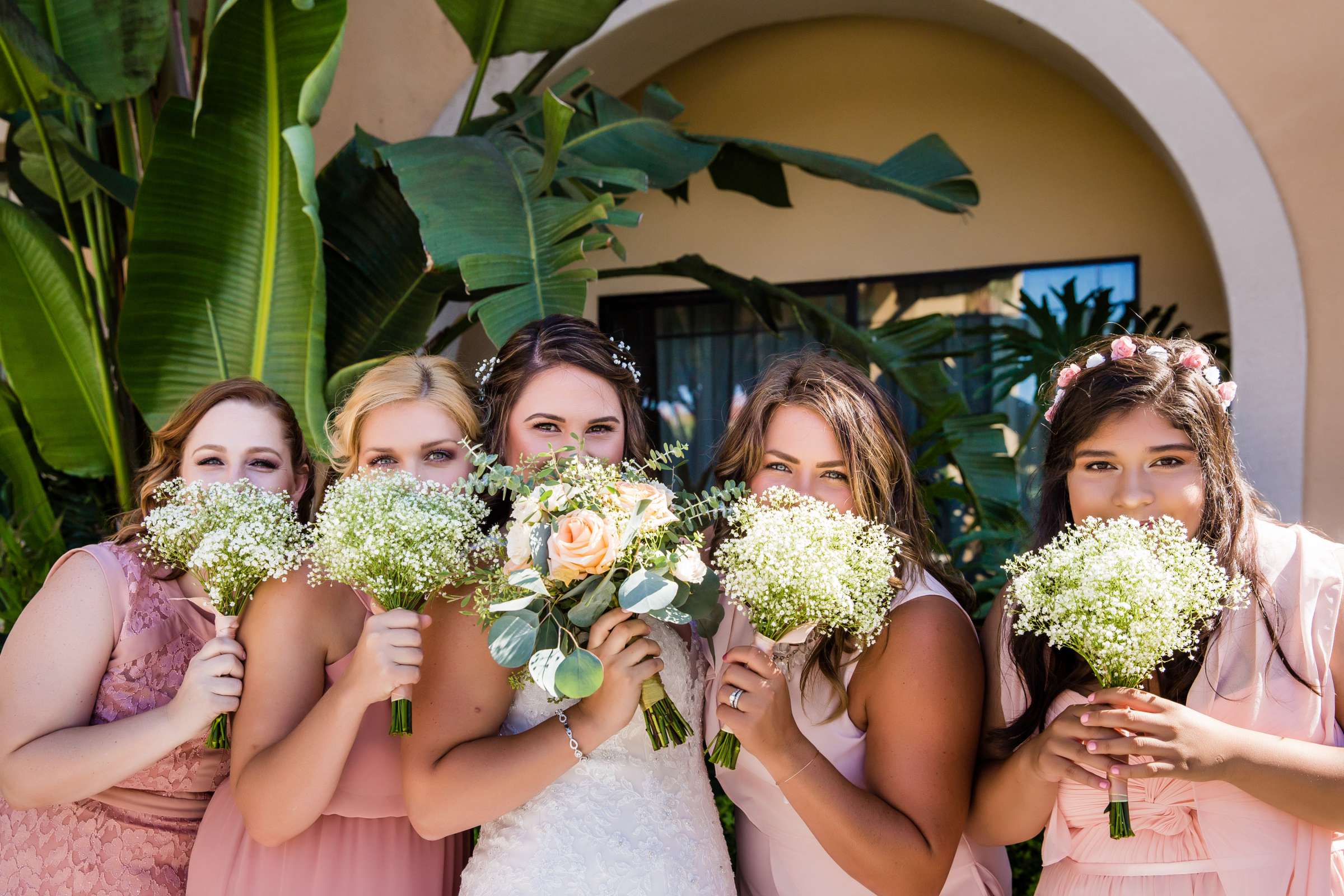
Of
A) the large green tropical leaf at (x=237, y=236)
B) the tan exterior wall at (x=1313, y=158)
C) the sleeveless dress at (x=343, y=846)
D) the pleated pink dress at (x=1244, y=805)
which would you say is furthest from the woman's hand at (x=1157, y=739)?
the tan exterior wall at (x=1313, y=158)

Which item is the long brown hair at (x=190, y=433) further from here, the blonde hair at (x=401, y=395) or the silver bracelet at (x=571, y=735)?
the silver bracelet at (x=571, y=735)

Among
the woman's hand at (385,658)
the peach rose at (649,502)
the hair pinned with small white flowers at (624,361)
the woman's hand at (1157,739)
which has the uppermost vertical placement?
the hair pinned with small white flowers at (624,361)

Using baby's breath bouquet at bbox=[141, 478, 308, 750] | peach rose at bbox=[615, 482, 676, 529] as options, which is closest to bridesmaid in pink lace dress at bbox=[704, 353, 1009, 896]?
peach rose at bbox=[615, 482, 676, 529]

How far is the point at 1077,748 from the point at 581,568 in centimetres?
109

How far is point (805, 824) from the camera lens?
259 centimetres

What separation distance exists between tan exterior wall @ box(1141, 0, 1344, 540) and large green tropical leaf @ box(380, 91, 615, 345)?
331cm

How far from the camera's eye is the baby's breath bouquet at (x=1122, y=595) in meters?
2.07

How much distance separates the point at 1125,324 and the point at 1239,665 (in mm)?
4170

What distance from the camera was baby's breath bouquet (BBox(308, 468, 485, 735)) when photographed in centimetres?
233

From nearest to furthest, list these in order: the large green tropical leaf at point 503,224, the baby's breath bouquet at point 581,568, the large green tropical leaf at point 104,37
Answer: the baby's breath bouquet at point 581,568 < the large green tropical leaf at point 503,224 < the large green tropical leaf at point 104,37

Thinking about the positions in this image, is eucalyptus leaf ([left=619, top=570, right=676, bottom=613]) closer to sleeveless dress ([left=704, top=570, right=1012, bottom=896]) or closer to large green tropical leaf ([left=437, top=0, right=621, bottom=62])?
sleeveless dress ([left=704, top=570, right=1012, bottom=896])

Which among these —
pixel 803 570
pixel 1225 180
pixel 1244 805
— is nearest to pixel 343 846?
pixel 803 570

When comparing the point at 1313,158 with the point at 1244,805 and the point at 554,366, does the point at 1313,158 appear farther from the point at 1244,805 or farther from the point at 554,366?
the point at 554,366

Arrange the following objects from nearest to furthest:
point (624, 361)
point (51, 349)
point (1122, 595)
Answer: point (1122, 595), point (624, 361), point (51, 349)
